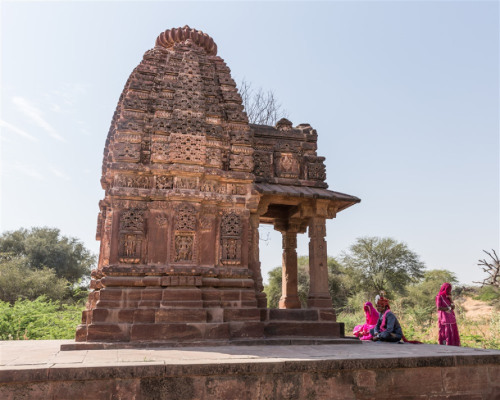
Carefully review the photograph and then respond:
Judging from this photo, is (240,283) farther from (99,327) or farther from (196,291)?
(99,327)

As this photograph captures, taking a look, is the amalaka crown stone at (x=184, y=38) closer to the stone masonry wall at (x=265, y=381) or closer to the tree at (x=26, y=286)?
the stone masonry wall at (x=265, y=381)

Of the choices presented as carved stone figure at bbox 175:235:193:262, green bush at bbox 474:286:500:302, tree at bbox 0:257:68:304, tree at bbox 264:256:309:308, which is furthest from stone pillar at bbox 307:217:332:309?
green bush at bbox 474:286:500:302

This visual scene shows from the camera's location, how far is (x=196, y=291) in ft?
20.2

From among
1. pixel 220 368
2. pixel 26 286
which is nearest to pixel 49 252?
pixel 26 286

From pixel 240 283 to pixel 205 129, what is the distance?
2647 millimetres

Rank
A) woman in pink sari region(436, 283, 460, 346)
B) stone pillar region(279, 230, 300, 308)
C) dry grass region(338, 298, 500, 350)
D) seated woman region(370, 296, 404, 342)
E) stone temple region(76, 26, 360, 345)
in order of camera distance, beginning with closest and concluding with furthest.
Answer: stone temple region(76, 26, 360, 345) < seated woman region(370, 296, 404, 342) < woman in pink sari region(436, 283, 460, 346) < stone pillar region(279, 230, 300, 308) < dry grass region(338, 298, 500, 350)

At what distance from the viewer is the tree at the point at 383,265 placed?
87.6 ft

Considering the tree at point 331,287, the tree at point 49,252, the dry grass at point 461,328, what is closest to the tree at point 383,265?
the tree at point 331,287

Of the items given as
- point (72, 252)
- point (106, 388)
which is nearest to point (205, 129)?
point (106, 388)

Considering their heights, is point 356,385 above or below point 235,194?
below

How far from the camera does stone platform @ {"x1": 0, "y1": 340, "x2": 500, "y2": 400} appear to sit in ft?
12.1

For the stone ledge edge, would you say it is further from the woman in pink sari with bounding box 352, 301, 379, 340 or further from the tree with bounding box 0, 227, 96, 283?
the tree with bounding box 0, 227, 96, 283

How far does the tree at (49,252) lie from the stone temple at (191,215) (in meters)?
20.1

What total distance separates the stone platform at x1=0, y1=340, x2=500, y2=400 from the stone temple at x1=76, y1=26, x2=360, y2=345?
35.5 inches
